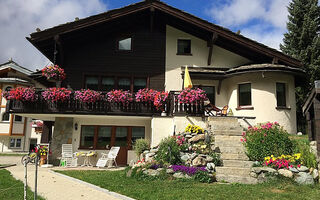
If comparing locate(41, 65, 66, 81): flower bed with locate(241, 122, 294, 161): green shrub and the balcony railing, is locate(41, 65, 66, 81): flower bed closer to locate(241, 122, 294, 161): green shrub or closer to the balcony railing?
the balcony railing

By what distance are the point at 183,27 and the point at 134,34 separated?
304 centimetres

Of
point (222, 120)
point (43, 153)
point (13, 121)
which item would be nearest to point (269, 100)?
point (222, 120)

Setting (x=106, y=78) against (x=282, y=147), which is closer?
(x=282, y=147)

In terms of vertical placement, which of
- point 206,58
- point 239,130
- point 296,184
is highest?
point 206,58

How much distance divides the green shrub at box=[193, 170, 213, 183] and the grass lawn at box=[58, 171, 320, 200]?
Answer: 0.27 m

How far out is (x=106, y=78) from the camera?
→ 14.2 m

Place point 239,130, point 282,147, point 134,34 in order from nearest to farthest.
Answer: point 282,147
point 239,130
point 134,34

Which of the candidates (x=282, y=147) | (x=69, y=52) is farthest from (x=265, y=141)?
(x=69, y=52)

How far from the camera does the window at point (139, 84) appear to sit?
46.5 feet

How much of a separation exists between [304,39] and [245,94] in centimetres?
1273

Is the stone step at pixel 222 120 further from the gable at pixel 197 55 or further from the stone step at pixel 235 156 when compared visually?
the gable at pixel 197 55

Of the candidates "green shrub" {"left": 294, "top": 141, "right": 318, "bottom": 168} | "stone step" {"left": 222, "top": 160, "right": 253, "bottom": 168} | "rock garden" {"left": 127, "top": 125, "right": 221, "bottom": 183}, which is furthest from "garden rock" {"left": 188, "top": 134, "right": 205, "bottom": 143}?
"green shrub" {"left": 294, "top": 141, "right": 318, "bottom": 168}

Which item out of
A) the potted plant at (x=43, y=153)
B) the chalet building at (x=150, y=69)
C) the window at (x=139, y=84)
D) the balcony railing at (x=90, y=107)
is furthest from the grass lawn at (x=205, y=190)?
the window at (x=139, y=84)

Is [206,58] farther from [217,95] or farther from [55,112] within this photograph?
[55,112]
